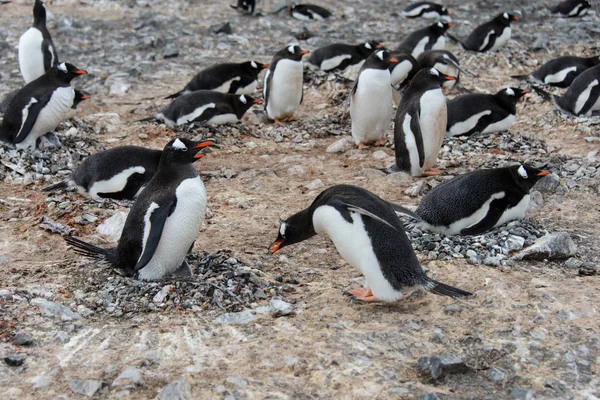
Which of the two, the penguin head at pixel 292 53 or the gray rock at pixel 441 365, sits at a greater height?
the gray rock at pixel 441 365

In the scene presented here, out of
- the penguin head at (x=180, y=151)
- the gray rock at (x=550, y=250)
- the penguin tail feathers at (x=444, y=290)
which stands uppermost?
the penguin head at (x=180, y=151)

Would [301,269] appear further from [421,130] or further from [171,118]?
[171,118]

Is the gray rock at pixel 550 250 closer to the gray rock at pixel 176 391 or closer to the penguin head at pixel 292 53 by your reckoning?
the gray rock at pixel 176 391

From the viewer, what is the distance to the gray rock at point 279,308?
3600mm

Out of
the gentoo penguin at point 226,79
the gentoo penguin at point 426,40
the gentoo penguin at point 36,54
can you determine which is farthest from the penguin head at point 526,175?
the gentoo penguin at point 36,54

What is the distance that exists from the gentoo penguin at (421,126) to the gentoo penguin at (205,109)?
1.99m

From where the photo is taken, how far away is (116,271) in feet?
13.2

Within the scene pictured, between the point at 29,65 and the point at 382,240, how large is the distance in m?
6.57

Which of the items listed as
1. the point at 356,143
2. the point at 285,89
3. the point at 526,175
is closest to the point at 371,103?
the point at 356,143

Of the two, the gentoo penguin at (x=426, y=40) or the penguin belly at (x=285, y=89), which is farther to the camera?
the gentoo penguin at (x=426, y=40)

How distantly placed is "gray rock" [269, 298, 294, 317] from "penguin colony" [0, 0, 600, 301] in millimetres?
366

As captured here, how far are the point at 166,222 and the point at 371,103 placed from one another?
11.1 feet

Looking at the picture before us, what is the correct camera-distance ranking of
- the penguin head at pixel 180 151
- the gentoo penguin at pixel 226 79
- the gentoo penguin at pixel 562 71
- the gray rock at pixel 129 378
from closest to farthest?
the gray rock at pixel 129 378, the penguin head at pixel 180 151, the gentoo penguin at pixel 226 79, the gentoo penguin at pixel 562 71

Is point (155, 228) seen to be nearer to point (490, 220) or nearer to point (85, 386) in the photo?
point (85, 386)
